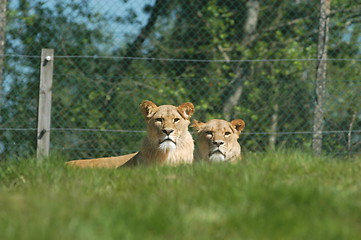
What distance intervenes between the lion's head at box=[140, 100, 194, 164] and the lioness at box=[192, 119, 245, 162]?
0.13 m

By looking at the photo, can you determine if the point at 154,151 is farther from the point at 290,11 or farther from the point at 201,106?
the point at 290,11

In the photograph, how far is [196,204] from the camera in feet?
9.25

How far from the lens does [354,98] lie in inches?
299

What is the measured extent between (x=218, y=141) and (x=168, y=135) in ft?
1.38

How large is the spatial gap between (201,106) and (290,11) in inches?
115

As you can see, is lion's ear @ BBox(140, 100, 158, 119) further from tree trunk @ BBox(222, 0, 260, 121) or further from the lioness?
tree trunk @ BBox(222, 0, 260, 121)

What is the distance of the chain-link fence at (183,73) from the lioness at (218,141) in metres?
1.13

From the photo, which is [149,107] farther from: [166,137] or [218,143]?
[218,143]

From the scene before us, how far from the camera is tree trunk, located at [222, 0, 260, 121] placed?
8.99 meters

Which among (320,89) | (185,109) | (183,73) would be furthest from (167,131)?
(183,73)

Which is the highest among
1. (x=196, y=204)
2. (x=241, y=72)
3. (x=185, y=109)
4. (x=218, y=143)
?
(x=241, y=72)

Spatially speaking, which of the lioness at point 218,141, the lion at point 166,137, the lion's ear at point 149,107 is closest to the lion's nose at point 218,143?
the lioness at point 218,141

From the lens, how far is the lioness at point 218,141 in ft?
17.0

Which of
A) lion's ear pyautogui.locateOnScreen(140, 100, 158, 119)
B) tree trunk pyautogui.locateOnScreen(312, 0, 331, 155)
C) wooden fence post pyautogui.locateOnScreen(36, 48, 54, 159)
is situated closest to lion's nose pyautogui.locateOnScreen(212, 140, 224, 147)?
lion's ear pyautogui.locateOnScreen(140, 100, 158, 119)
